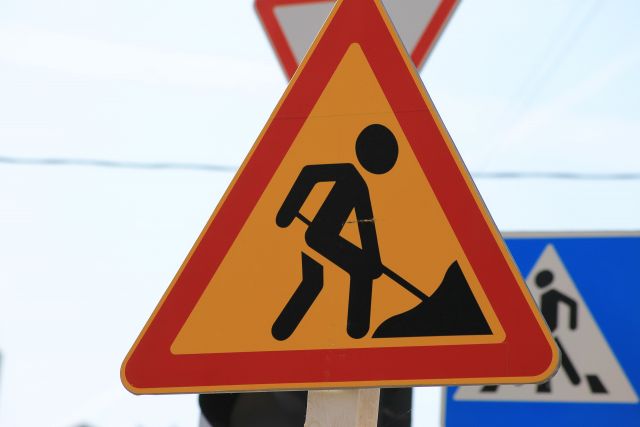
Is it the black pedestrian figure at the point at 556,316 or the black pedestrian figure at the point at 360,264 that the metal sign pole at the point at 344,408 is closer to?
the black pedestrian figure at the point at 360,264

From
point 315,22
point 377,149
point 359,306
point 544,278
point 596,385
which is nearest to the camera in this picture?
point 359,306

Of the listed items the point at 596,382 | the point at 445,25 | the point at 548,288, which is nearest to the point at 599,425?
the point at 596,382

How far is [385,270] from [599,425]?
94.6 inches

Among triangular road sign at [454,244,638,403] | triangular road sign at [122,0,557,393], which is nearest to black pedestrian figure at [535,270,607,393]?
triangular road sign at [454,244,638,403]

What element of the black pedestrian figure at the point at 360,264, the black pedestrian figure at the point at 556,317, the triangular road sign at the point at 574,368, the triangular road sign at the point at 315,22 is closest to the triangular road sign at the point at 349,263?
the black pedestrian figure at the point at 360,264

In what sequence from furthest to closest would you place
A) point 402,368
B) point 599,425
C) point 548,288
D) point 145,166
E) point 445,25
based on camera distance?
point 145,166 < point 548,288 < point 599,425 < point 445,25 < point 402,368

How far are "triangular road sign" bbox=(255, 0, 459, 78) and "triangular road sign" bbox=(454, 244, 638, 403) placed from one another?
4.89 ft

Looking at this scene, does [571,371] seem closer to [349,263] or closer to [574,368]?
[574,368]

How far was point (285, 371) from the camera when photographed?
2.46 metres

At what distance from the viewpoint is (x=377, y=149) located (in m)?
2.54

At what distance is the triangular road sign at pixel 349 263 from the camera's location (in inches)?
94.5

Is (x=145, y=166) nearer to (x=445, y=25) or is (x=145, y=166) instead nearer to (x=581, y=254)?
(x=581, y=254)

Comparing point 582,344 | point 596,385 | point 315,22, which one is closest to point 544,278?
point 582,344

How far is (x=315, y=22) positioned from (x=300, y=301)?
1.48 meters
